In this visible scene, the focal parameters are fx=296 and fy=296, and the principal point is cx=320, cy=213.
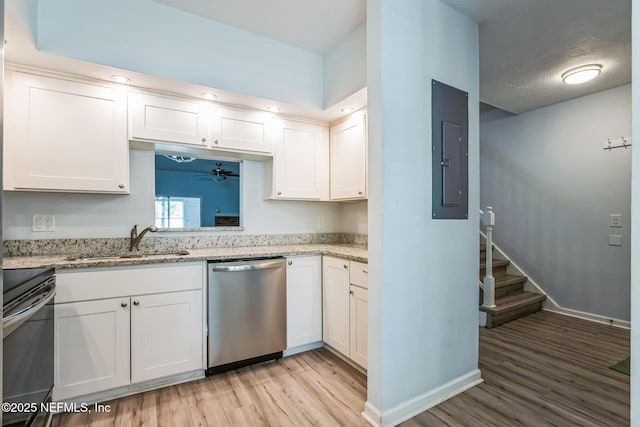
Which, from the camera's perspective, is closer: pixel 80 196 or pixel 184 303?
pixel 184 303

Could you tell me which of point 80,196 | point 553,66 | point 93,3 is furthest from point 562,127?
point 80,196

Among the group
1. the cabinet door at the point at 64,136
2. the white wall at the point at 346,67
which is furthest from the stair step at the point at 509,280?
the cabinet door at the point at 64,136

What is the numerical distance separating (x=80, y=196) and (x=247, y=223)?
1.31 meters

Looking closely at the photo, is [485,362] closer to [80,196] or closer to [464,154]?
[464,154]

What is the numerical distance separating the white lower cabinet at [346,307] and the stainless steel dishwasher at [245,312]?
15.1 inches

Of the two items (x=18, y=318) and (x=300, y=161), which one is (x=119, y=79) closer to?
(x=300, y=161)

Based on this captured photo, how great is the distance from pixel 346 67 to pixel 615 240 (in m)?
3.40

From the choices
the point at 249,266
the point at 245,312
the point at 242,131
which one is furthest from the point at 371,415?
the point at 242,131

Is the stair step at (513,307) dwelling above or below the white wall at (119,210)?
below

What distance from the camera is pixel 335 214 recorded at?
338 cm

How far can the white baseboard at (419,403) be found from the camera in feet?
5.54

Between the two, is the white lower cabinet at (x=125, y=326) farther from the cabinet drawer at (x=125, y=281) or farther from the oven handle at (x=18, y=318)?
the oven handle at (x=18, y=318)

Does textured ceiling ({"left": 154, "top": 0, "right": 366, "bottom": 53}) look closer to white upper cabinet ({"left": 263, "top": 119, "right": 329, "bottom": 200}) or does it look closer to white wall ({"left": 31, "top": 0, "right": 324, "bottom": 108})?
white wall ({"left": 31, "top": 0, "right": 324, "bottom": 108})

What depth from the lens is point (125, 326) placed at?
1.91m
